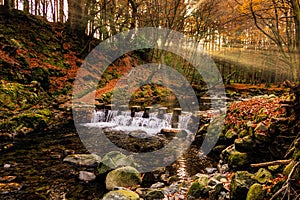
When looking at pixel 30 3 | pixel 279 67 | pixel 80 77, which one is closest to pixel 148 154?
pixel 80 77

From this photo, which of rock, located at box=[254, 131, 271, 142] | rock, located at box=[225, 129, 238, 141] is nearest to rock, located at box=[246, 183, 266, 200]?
rock, located at box=[254, 131, 271, 142]

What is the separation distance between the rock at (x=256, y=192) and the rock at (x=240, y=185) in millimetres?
224

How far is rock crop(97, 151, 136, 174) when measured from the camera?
20.1 ft

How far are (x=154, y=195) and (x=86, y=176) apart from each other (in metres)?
2.01

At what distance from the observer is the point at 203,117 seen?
483 inches

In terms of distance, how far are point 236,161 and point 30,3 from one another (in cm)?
2319

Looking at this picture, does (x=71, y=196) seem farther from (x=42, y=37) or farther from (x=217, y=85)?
(x=217, y=85)

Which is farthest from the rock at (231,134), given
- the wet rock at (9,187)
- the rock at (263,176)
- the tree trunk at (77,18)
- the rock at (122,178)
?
the tree trunk at (77,18)

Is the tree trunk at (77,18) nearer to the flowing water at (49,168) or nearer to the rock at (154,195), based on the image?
the flowing water at (49,168)

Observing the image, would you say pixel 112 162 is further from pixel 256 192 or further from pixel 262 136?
pixel 262 136

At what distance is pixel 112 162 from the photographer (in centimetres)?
639

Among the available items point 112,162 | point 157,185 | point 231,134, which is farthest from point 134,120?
point 157,185

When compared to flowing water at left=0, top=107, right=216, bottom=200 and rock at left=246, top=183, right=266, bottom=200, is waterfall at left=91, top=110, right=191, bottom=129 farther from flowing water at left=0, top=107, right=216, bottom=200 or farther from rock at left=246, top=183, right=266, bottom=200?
rock at left=246, top=183, right=266, bottom=200

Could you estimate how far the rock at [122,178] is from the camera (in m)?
5.55
